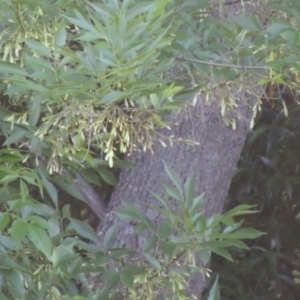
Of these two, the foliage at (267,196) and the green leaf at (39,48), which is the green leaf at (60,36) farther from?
the foliage at (267,196)

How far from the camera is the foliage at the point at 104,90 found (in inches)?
37.5

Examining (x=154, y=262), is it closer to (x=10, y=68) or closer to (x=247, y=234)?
(x=247, y=234)

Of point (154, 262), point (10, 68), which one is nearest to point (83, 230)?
point (154, 262)

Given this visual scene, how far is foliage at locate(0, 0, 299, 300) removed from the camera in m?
0.95

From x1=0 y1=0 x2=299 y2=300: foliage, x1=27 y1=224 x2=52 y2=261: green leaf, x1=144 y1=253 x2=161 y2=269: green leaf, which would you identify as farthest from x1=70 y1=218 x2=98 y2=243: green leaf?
x1=27 y1=224 x2=52 y2=261: green leaf

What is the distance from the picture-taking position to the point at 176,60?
125 cm

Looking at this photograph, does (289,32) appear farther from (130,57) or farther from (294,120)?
(294,120)

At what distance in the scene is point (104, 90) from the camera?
0.94 m

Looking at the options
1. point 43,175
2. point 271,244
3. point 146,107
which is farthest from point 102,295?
point 271,244

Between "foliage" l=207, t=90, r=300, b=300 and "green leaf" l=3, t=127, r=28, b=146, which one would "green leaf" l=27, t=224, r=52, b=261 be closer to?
"green leaf" l=3, t=127, r=28, b=146

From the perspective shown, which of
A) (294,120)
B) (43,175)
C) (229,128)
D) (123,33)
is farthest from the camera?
(294,120)

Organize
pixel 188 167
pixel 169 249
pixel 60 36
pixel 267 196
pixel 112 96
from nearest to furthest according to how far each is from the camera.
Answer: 1. pixel 112 96
2. pixel 60 36
3. pixel 169 249
4. pixel 188 167
5. pixel 267 196

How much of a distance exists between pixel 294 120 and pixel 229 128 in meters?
1.03

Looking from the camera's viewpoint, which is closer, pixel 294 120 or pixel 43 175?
pixel 43 175
